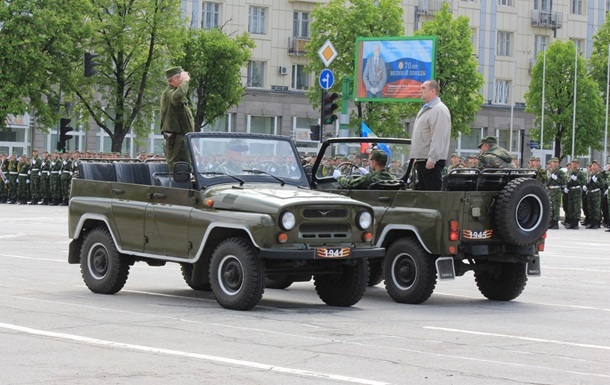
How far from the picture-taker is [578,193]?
36250 millimetres

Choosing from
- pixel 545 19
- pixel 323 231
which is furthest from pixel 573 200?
pixel 545 19

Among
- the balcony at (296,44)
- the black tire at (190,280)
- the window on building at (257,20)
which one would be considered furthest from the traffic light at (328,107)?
the balcony at (296,44)

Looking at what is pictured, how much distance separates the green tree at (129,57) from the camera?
2036 inches

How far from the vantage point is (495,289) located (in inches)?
618

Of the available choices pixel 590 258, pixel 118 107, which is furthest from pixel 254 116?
pixel 590 258

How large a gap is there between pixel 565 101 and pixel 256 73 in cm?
1758

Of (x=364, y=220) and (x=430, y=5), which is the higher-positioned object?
(x=430, y=5)

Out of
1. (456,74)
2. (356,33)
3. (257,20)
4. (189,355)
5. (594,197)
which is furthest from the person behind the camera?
(257,20)

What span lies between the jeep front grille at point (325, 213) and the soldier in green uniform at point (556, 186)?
76.0 ft

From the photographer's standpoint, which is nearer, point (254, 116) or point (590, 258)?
point (590, 258)

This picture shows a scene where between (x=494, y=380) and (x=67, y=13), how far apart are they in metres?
43.7

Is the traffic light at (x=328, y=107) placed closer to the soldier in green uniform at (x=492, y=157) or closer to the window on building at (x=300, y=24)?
the soldier in green uniform at (x=492, y=157)

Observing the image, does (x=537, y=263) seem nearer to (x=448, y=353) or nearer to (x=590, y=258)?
(x=448, y=353)

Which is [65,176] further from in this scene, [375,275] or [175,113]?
[175,113]
